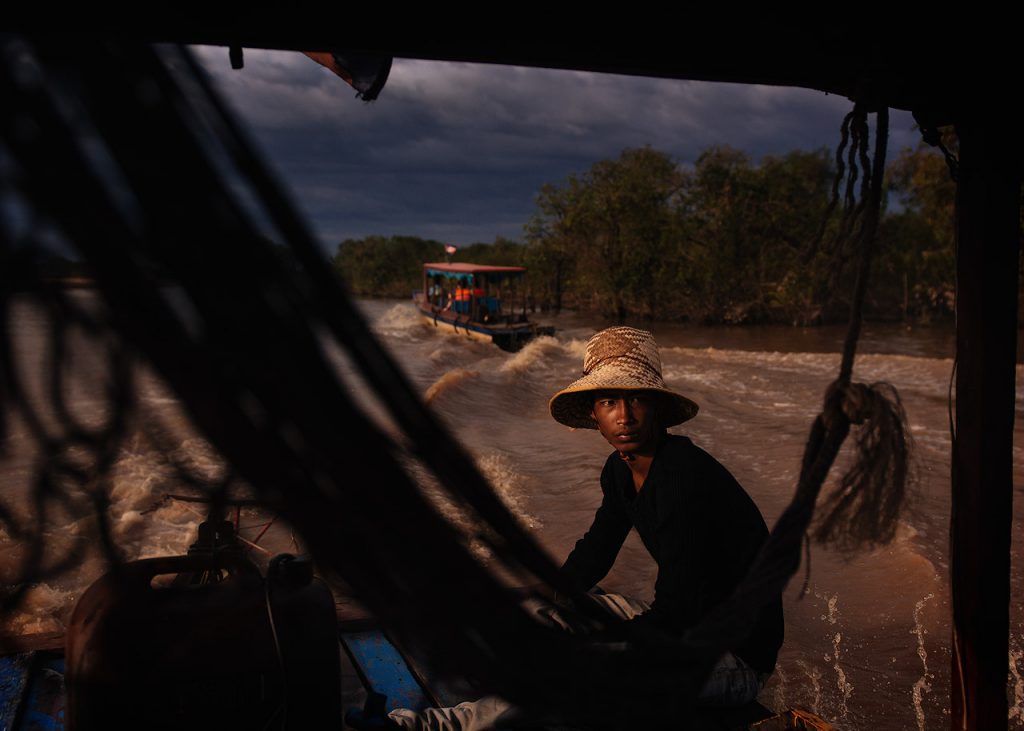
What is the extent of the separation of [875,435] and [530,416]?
11.9m

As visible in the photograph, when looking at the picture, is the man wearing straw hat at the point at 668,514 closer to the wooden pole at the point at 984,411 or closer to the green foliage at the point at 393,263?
the wooden pole at the point at 984,411

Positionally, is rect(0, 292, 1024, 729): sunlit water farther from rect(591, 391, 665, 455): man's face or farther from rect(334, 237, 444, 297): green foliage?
rect(334, 237, 444, 297): green foliage

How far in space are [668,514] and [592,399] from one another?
553 mm

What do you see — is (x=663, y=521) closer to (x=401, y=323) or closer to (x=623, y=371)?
(x=623, y=371)

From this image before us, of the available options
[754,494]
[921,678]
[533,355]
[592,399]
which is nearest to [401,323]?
[533,355]

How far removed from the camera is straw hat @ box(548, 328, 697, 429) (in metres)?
2.20

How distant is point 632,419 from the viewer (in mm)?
2217

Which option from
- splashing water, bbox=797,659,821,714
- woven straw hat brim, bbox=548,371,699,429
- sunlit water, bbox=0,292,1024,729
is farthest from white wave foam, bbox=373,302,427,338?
woven straw hat brim, bbox=548,371,699,429

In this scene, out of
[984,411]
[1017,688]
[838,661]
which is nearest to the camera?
[984,411]

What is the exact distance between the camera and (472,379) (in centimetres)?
1670

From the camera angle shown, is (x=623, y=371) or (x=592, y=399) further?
(x=592, y=399)

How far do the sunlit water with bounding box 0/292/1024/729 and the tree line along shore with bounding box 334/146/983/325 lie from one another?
9313 millimetres

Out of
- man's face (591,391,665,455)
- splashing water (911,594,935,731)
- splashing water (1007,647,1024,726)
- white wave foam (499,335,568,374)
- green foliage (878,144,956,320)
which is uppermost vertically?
green foliage (878,144,956,320)

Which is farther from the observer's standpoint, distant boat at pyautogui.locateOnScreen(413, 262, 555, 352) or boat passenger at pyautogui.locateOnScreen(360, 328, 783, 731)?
distant boat at pyautogui.locateOnScreen(413, 262, 555, 352)
